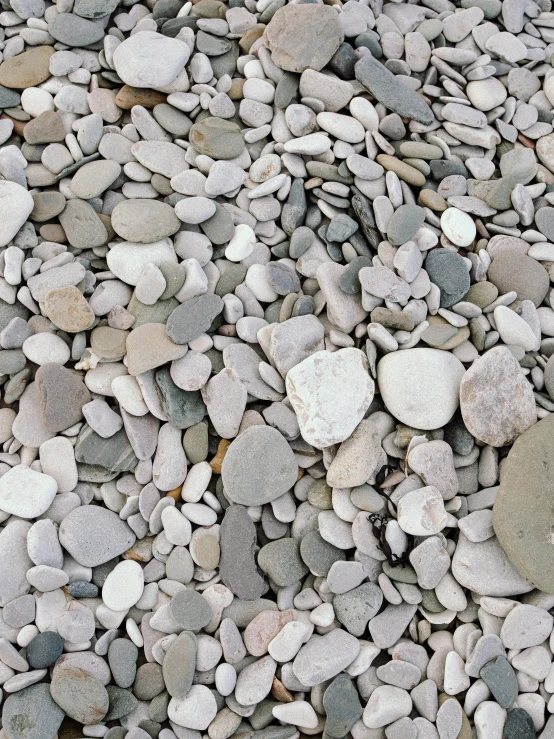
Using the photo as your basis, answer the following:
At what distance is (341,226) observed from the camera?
145 cm

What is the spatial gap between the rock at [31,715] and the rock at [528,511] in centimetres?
84

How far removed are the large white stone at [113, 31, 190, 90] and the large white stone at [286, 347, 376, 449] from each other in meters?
0.76

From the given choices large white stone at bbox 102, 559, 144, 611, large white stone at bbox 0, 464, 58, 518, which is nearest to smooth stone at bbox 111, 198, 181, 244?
large white stone at bbox 0, 464, 58, 518

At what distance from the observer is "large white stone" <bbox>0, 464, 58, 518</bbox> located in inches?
49.4

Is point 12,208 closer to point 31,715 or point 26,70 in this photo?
point 26,70

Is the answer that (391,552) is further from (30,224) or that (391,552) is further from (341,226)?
(30,224)

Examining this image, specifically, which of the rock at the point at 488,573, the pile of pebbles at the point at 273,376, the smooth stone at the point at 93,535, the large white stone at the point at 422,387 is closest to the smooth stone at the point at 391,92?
the pile of pebbles at the point at 273,376

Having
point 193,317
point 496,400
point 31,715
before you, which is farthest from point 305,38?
point 31,715

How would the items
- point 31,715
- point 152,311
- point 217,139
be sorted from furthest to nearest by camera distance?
point 217,139
point 152,311
point 31,715

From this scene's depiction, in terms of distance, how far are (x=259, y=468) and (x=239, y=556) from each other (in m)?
0.17

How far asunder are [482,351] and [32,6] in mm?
1379

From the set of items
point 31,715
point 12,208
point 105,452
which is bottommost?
point 31,715

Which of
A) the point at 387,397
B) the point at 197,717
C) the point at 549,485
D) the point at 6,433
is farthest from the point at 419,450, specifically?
the point at 6,433

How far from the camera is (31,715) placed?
113 centimetres
